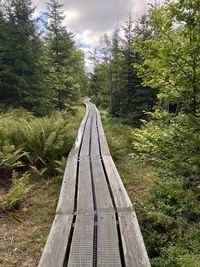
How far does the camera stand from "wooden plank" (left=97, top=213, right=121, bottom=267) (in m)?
2.49

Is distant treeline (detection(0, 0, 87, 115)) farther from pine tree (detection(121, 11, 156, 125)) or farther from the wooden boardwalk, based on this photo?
the wooden boardwalk

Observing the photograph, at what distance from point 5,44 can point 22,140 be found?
7.85m

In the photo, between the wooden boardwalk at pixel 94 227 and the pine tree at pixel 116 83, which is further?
the pine tree at pixel 116 83

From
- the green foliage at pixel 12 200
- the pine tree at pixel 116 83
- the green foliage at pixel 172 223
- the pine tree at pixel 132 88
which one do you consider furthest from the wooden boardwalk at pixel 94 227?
the pine tree at pixel 116 83

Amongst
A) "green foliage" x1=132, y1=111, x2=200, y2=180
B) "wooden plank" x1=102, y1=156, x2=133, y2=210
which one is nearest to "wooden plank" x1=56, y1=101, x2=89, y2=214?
"wooden plank" x1=102, y1=156, x2=133, y2=210

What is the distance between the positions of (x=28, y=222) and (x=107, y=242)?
69.6 inches

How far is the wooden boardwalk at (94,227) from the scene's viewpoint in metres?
2.52

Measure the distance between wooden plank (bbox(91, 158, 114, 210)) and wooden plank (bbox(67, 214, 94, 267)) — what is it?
0.40 metres

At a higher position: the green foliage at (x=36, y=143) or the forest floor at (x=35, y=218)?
the green foliage at (x=36, y=143)

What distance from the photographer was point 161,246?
3193 millimetres

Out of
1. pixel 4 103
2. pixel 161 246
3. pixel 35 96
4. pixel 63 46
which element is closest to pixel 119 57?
pixel 63 46

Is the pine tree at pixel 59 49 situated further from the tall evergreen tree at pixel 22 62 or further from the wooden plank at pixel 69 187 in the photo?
the wooden plank at pixel 69 187

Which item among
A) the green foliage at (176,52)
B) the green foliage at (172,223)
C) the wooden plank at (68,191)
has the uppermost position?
the green foliage at (176,52)

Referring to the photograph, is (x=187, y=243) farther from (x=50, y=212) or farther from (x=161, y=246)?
(x=50, y=212)
